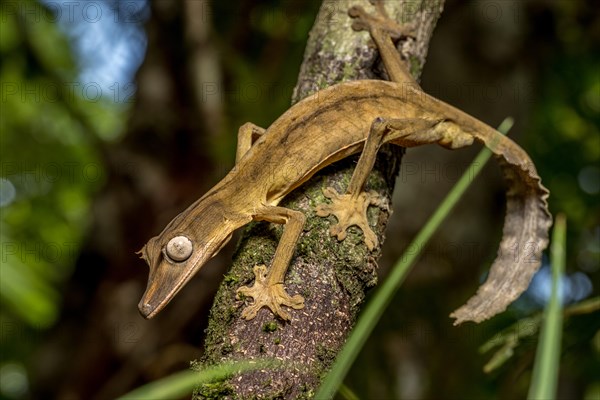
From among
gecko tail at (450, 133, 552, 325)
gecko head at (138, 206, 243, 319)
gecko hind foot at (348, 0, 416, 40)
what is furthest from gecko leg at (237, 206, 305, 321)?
gecko hind foot at (348, 0, 416, 40)

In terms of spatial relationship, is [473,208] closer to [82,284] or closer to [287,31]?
[287,31]

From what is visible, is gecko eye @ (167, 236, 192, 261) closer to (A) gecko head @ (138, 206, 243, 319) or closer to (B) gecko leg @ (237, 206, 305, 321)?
(A) gecko head @ (138, 206, 243, 319)

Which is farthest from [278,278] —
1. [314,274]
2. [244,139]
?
[244,139]

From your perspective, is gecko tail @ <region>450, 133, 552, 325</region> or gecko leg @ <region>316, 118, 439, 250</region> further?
gecko tail @ <region>450, 133, 552, 325</region>

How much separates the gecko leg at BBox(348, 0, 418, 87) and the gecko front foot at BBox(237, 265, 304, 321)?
2.03 m

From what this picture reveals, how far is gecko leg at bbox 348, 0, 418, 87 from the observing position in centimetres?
510

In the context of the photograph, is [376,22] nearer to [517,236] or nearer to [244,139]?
[244,139]

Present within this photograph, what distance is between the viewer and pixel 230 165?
27.7 ft

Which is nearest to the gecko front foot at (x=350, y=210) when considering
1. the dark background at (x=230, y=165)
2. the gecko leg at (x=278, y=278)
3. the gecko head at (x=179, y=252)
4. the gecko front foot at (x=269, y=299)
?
the gecko leg at (x=278, y=278)

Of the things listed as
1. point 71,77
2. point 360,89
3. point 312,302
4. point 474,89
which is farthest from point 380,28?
point 71,77

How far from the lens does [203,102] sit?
866cm

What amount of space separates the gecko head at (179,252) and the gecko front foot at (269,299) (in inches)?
23.2

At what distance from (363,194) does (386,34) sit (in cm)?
134

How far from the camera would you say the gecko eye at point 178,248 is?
14.0 feet
